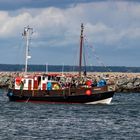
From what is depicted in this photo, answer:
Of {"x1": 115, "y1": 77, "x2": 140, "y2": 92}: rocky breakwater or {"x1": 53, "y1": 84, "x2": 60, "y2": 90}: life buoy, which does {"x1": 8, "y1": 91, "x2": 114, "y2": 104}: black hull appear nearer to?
{"x1": 53, "y1": 84, "x2": 60, "y2": 90}: life buoy

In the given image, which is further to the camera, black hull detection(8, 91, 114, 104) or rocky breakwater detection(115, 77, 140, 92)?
rocky breakwater detection(115, 77, 140, 92)

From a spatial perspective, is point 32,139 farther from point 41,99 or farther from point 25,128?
point 41,99

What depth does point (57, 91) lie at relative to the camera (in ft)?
283

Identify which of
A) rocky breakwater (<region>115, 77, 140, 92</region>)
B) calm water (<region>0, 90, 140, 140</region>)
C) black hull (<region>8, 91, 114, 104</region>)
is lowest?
calm water (<region>0, 90, 140, 140</region>)

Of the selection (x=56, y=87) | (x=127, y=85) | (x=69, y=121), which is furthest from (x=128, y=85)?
(x=69, y=121)

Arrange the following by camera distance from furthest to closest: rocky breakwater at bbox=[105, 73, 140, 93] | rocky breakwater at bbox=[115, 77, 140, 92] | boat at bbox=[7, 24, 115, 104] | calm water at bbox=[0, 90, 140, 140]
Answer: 1. rocky breakwater at bbox=[115, 77, 140, 92]
2. rocky breakwater at bbox=[105, 73, 140, 93]
3. boat at bbox=[7, 24, 115, 104]
4. calm water at bbox=[0, 90, 140, 140]

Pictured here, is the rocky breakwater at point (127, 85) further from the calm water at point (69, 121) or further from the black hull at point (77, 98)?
the black hull at point (77, 98)

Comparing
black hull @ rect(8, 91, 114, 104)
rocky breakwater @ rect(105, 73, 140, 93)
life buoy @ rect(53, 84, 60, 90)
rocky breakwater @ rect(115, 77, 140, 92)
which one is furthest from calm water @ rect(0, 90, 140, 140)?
rocky breakwater @ rect(115, 77, 140, 92)

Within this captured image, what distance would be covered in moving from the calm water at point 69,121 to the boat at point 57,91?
131 cm

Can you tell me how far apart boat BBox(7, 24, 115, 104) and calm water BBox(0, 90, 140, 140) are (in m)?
1.31

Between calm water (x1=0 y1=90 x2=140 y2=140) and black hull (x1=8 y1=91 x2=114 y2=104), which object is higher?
black hull (x1=8 y1=91 x2=114 y2=104)

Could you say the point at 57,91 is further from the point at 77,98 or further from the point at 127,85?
the point at 127,85

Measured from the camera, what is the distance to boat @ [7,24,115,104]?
8562 centimetres

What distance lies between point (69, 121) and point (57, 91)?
1928 cm
